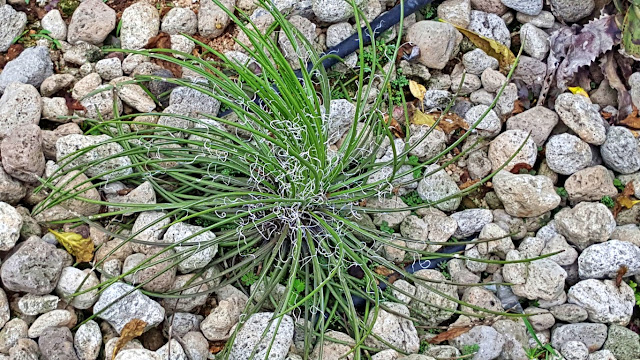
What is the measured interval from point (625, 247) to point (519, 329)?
1.67 feet

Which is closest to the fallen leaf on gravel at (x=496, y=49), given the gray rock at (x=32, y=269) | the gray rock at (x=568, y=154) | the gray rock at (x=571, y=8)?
the gray rock at (x=571, y=8)

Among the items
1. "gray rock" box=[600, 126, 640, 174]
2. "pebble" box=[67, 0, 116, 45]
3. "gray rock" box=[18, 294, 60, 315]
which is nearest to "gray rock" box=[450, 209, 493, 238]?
"gray rock" box=[600, 126, 640, 174]

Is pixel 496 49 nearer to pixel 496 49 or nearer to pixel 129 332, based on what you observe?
pixel 496 49

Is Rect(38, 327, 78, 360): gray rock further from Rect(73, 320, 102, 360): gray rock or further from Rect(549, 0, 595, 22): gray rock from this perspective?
Rect(549, 0, 595, 22): gray rock

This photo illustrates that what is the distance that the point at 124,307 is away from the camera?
7.21ft

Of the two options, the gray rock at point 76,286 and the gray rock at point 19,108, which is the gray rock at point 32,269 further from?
the gray rock at point 19,108

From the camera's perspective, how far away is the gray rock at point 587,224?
251cm

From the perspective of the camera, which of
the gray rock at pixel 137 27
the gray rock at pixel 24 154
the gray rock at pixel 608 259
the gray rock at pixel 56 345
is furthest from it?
the gray rock at pixel 137 27

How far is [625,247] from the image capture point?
8.10ft

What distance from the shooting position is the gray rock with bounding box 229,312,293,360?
2.20 metres

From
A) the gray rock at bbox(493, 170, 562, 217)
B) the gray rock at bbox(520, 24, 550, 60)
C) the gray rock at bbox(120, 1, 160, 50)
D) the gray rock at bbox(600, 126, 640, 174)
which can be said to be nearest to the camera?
the gray rock at bbox(493, 170, 562, 217)

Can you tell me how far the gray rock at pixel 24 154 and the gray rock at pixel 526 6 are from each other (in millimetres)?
2031

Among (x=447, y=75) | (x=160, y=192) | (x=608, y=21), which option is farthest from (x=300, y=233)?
(x=608, y=21)

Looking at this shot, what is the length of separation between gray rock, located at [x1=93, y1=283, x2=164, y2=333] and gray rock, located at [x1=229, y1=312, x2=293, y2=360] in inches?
11.4
